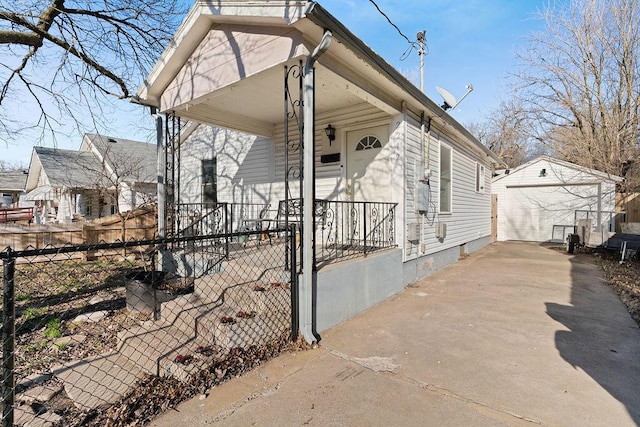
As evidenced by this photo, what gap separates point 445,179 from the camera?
24.1 ft

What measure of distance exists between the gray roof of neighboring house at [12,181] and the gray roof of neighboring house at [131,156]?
9849 mm

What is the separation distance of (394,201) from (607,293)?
12.6ft

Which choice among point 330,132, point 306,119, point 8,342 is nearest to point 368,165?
point 330,132

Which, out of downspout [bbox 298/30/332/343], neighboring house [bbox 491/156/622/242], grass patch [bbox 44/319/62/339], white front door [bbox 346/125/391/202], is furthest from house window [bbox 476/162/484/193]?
grass patch [bbox 44/319/62/339]

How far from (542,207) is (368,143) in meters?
9.55

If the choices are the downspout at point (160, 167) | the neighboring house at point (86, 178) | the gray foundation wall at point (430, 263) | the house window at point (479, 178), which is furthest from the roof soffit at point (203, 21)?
the neighboring house at point (86, 178)

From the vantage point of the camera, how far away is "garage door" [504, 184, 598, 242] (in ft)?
36.1

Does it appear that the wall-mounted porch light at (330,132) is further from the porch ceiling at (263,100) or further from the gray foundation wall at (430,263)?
the gray foundation wall at (430,263)

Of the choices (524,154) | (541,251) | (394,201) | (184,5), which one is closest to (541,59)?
(541,251)

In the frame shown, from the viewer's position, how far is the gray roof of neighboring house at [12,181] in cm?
2297

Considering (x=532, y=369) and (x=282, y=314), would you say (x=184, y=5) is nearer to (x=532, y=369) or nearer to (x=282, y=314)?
(x=282, y=314)

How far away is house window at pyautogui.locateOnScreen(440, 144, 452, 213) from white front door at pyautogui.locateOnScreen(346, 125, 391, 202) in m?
2.02

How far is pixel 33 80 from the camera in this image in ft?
19.6

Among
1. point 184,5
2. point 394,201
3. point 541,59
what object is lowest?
point 394,201
